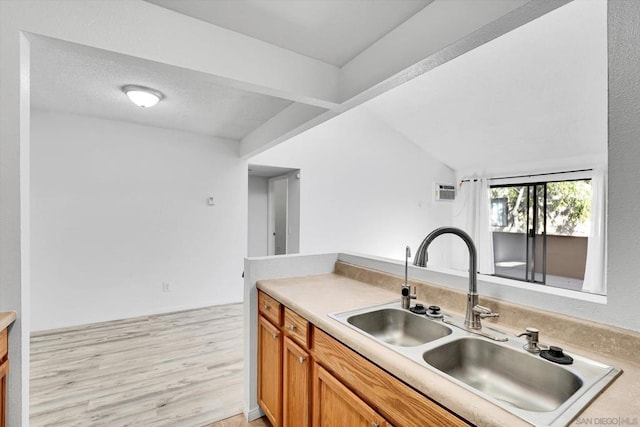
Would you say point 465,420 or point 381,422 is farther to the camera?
point 381,422

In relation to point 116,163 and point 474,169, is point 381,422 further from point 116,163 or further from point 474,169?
Result: point 474,169

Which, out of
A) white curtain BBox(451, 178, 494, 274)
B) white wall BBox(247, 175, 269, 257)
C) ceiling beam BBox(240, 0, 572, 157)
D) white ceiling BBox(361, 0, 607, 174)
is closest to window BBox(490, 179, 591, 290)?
white curtain BBox(451, 178, 494, 274)

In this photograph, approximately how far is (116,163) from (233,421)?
324 centimetres

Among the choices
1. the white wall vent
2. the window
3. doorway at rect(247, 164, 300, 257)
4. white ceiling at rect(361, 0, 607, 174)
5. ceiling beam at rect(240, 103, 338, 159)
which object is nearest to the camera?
ceiling beam at rect(240, 103, 338, 159)

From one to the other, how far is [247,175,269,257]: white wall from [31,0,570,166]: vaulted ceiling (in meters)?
3.49

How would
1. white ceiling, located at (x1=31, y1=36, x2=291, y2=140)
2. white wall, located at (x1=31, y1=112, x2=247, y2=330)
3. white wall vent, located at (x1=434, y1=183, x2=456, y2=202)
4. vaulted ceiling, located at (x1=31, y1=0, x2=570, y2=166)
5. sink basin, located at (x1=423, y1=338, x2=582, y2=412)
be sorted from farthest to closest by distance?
1. white wall vent, located at (x1=434, y1=183, x2=456, y2=202)
2. white wall, located at (x1=31, y1=112, x2=247, y2=330)
3. white ceiling, located at (x1=31, y1=36, x2=291, y2=140)
4. vaulted ceiling, located at (x1=31, y1=0, x2=570, y2=166)
5. sink basin, located at (x1=423, y1=338, x2=582, y2=412)

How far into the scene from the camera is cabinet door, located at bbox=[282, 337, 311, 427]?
1.40m

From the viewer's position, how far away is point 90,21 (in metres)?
1.41

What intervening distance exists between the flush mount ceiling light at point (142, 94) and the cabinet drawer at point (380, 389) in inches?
101

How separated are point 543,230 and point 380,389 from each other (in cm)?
628

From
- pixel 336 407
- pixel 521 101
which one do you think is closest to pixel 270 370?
pixel 336 407

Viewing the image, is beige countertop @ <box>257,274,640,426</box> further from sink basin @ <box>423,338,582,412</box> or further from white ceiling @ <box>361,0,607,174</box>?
white ceiling @ <box>361,0,607,174</box>

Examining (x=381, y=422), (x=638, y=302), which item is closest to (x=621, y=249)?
(x=638, y=302)

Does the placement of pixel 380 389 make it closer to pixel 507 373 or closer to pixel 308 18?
pixel 507 373
